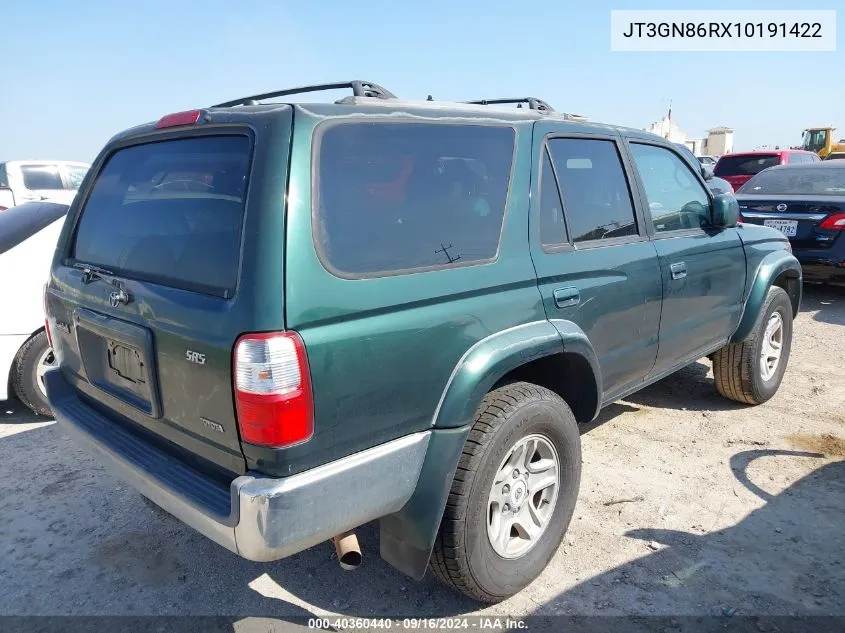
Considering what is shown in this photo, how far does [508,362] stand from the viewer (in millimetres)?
2287

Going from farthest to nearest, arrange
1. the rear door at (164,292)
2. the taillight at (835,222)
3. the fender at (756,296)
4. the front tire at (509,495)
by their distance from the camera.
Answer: the taillight at (835,222) < the fender at (756,296) < the front tire at (509,495) < the rear door at (164,292)

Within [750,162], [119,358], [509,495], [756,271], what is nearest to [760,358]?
[756,271]

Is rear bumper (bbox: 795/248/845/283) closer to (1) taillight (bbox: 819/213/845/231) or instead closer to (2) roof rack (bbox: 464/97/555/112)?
(1) taillight (bbox: 819/213/845/231)

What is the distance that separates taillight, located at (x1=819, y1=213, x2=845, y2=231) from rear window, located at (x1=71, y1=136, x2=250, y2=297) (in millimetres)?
6847

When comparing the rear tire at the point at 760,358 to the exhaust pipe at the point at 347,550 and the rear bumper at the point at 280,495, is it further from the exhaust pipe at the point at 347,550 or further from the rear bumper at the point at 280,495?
A: the exhaust pipe at the point at 347,550

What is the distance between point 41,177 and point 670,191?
41.5ft

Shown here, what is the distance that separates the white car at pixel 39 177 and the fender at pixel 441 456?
12024mm

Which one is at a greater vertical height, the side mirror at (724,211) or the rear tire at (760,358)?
the side mirror at (724,211)

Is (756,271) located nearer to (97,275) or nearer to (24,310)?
(97,275)

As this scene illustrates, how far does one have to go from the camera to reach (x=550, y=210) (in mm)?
2676

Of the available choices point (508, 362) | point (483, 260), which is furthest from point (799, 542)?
point (483, 260)


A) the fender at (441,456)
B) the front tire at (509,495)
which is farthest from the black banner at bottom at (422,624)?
the fender at (441,456)

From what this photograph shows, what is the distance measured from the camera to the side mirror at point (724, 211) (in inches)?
146

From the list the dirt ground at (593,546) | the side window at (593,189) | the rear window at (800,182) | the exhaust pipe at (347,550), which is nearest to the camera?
the exhaust pipe at (347,550)
